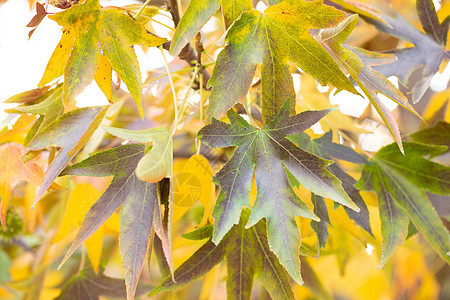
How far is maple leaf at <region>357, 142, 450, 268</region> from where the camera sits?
21.0 inches

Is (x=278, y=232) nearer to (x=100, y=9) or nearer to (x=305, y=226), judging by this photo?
(x=305, y=226)

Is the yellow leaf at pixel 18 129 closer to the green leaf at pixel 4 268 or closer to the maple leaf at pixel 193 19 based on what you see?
the maple leaf at pixel 193 19

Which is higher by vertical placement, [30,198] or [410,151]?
[410,151]

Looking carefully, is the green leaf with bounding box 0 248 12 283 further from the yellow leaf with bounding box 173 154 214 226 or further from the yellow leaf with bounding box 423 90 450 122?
the yellow leaf with bounding box 423 90 450 122

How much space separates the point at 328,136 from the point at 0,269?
36.2 inches

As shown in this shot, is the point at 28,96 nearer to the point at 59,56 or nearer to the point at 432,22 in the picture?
the point at 59,56

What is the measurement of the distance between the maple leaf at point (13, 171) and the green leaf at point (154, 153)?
260 millimetres

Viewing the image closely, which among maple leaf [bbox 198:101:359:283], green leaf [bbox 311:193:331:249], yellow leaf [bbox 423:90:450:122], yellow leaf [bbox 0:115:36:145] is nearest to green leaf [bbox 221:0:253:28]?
maple leaf [bbox 198:101:359:283]

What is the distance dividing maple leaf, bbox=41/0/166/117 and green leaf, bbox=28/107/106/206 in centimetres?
5

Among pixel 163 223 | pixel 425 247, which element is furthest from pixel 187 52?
pixel 425 247

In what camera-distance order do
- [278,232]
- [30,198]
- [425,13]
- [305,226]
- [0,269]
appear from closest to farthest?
[278,232], [305,226], [425,13], [30,198], [0,269]

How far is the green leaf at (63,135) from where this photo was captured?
44 cm

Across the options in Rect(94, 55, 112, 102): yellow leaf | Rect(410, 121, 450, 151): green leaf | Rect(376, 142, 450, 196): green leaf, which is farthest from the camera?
Rect(410, 121, 450, 151): green leaf

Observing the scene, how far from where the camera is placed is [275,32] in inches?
17.2
